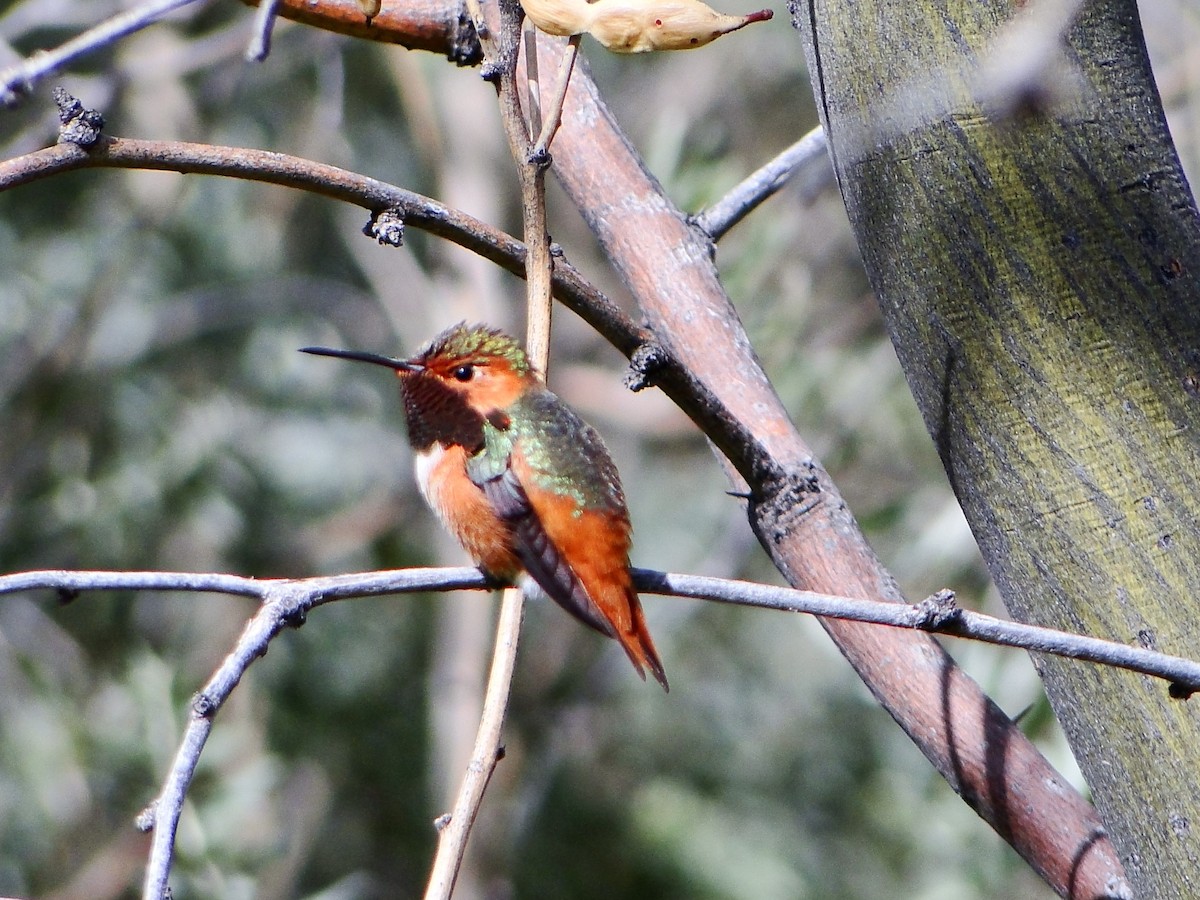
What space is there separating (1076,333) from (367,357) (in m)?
1.51

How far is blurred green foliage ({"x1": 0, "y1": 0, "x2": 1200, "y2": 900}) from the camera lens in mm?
5469

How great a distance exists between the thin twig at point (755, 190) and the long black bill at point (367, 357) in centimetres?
79

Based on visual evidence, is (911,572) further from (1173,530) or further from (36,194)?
(36,194)

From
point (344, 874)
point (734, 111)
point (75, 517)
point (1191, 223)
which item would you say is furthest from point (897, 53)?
point (734, 111)

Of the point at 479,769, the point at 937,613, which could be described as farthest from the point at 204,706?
the point at 937,613

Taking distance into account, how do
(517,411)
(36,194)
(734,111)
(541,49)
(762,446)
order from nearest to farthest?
(762,446) → (541,49) → (517,411) → (36,194) → (734,111)

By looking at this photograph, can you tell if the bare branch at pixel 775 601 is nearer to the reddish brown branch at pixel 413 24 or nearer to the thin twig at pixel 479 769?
the thin twig at pixel 479 769

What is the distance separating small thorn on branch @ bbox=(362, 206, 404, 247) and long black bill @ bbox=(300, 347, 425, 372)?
37.4 inches

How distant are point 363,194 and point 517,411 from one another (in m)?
1.24

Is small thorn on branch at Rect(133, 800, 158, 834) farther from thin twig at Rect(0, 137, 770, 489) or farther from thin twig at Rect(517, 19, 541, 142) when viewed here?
thin twig at Rect(517, 19, 541, 142)

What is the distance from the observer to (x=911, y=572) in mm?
5078

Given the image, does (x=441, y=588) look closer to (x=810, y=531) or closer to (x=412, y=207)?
(x=412, y=207)

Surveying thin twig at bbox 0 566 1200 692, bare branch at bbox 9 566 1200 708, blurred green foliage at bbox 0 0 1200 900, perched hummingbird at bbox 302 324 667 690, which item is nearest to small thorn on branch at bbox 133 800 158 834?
bare branch at bbox 9 566 1200 708

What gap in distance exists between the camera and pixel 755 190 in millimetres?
1996
